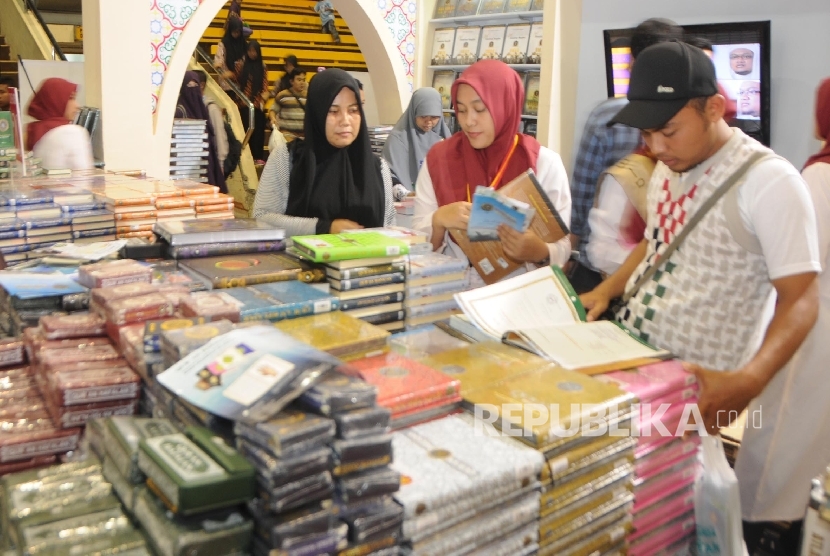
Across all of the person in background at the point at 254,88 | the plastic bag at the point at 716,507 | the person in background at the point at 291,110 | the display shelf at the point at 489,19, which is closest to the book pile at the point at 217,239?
the plastic bag at the point at 716,507

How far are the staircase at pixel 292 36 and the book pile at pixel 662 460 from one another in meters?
10.8

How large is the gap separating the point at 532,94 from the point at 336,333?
15.8 feet

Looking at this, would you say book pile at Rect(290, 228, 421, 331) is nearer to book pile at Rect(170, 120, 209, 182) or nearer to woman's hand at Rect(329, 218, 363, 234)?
woman's hand at Rect(329, 218, 363, 234)

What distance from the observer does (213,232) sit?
6.71ft

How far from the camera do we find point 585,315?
6.13ft

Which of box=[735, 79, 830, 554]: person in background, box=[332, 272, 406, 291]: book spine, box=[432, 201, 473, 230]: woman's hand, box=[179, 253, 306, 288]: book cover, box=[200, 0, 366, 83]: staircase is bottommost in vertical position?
box=[735, 79, 830, 554]: person in background

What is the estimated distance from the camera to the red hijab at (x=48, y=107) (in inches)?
175

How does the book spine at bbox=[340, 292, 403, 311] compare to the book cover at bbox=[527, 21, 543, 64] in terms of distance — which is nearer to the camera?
the book spine at bbox=[340, 292, 403, 311]

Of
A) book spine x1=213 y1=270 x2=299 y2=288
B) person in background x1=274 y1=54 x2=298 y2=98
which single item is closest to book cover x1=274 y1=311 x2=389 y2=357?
book spine x1=213 y1=270 x2=299 y2=288

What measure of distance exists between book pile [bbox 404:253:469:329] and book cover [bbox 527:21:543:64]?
4.37m

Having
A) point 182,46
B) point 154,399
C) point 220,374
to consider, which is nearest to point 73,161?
point 182,46

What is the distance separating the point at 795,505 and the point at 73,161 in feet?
12.4

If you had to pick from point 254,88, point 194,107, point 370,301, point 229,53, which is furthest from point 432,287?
point 229,53

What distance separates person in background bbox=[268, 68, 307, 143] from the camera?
7514 millimetres
